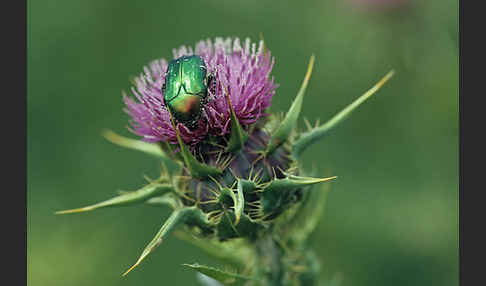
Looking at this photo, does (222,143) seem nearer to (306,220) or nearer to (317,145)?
(306,220)

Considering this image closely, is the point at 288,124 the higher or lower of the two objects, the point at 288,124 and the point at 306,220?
the higher

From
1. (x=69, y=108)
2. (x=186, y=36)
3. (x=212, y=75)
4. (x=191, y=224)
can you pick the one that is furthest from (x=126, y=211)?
(x=212, y=75)

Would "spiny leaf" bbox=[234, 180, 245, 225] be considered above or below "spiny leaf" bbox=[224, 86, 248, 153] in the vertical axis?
below

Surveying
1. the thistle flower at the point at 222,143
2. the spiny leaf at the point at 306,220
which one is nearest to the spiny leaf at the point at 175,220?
the thistle flower at the point at 222,143

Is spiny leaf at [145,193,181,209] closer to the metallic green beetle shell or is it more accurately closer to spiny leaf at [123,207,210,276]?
spiny leaf at [123,207,210,276]

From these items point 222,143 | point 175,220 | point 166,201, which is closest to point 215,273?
point 175,220

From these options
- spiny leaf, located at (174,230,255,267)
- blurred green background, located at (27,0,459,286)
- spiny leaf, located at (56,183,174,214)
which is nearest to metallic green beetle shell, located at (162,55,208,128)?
spiny leaf, located at (56,183,174,214)

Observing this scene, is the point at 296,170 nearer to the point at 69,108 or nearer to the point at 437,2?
the point at 437,2
